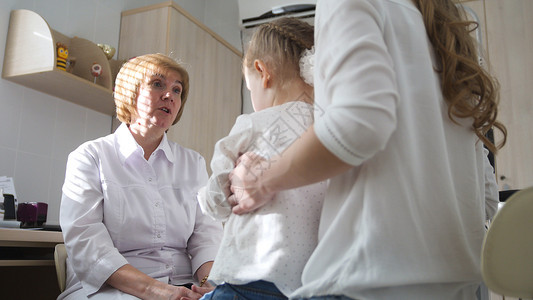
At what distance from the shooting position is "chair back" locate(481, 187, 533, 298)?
633 millimetres

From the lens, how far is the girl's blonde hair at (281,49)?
97 centimetres

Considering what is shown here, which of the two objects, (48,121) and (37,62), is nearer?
(37,62)

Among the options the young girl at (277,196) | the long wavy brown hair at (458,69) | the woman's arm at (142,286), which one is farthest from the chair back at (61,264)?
the long wavy brown hair at (458,69)

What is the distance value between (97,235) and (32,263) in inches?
13.6

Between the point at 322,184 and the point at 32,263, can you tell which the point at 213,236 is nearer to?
the point at 32,263

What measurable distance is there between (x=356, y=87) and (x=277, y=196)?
27 cm

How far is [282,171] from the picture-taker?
28.1 inches

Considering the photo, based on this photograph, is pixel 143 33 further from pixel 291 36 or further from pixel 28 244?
pixel 291 36

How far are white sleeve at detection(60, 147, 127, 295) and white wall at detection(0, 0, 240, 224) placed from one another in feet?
2.89

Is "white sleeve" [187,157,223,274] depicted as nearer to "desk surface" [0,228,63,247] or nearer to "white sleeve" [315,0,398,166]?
"desk surface" [0,228,63,247]

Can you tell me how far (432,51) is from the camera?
0.79 m

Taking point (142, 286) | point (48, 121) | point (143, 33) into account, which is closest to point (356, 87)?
point (142, 286)

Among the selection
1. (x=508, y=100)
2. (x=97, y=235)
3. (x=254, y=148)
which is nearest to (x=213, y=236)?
(x=97, y=235)

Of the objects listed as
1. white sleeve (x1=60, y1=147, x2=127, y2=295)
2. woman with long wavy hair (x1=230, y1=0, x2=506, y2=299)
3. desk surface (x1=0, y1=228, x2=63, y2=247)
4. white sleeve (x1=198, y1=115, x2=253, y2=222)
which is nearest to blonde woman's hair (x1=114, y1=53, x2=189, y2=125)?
white sleeve (x1=60, y1=147, x2=127, y2=295)
